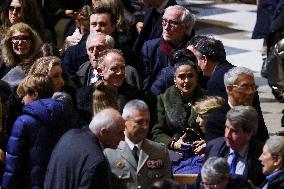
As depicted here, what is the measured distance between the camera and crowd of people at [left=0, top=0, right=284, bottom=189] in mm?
8180

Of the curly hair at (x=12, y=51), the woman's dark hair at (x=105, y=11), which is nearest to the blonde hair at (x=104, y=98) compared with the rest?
the curly hair at (x=12, y=51)

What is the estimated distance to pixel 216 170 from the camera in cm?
791

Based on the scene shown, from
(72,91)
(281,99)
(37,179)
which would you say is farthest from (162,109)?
(281,99)

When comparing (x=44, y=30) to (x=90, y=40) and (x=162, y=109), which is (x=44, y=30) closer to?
(x=90, y=40)

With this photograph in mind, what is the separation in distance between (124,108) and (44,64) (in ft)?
4.33

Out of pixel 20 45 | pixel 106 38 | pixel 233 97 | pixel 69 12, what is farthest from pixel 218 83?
pixel 69 12

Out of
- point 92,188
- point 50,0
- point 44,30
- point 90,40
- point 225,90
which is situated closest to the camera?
point 92,188

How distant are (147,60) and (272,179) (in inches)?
125

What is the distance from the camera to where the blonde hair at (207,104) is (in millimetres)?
9273

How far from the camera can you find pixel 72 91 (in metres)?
10.1

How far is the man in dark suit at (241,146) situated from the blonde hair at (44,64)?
5.71ft

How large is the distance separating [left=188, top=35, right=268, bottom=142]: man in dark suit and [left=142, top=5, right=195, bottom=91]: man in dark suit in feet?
1.82

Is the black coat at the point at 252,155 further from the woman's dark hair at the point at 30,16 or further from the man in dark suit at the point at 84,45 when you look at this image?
the woman's dark hair at the point at 30,16

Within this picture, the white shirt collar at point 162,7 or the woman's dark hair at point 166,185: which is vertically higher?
the white shirt collar at point 162,7
